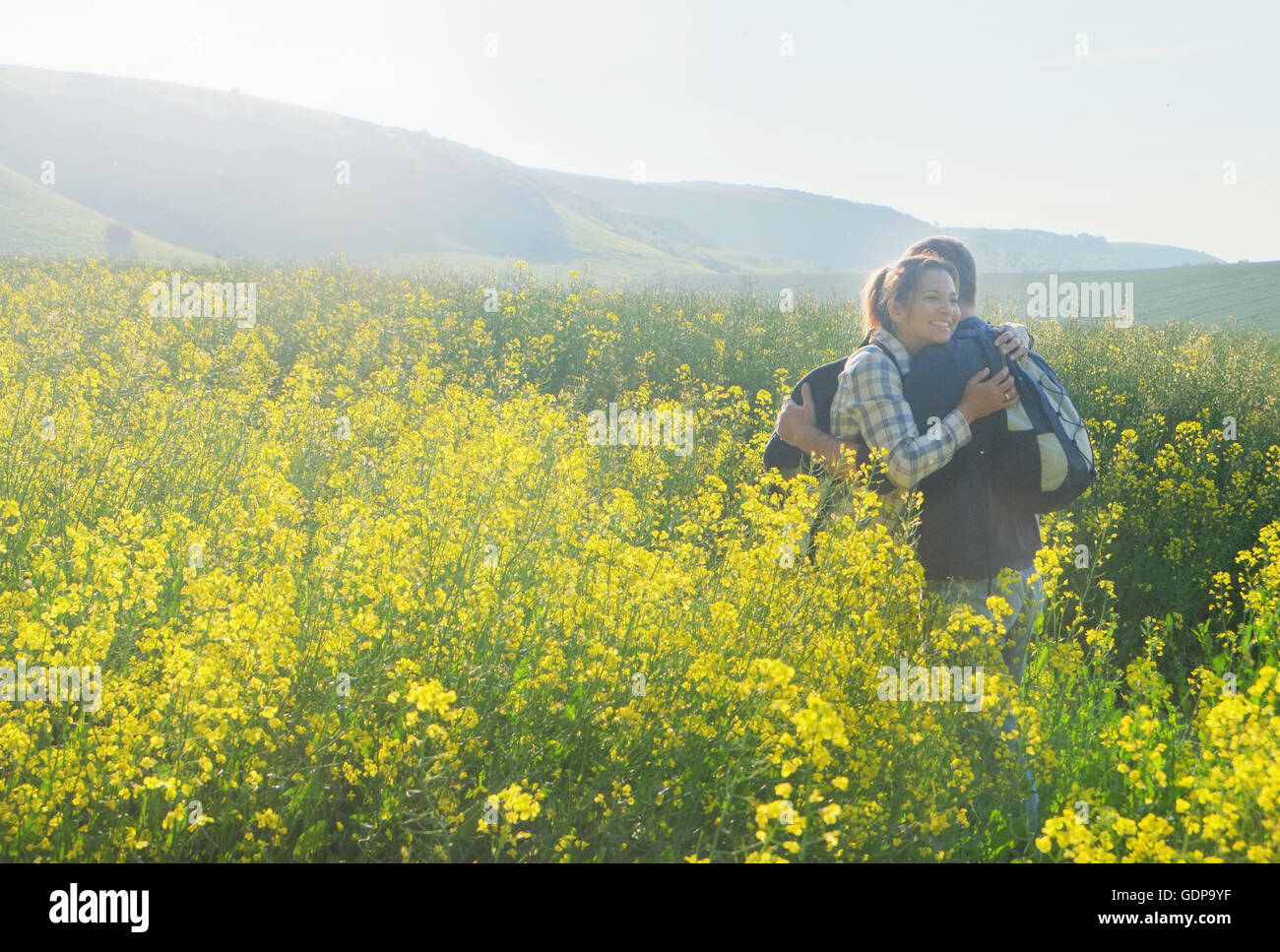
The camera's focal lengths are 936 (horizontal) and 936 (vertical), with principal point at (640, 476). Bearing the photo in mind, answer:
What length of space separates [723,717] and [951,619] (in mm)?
702

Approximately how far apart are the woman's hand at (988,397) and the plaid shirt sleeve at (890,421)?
0.13 feet

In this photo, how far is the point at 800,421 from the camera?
10.7 ft

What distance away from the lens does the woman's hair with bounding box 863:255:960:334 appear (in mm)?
3115

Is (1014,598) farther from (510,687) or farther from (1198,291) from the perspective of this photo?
(1198,291)

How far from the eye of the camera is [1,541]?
123 inches

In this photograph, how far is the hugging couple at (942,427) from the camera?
9.52 feet

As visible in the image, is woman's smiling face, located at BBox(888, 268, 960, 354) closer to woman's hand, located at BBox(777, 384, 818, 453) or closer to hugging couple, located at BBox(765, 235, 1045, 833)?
hugging couple, located at BBox(765, 235, 1045, 833)

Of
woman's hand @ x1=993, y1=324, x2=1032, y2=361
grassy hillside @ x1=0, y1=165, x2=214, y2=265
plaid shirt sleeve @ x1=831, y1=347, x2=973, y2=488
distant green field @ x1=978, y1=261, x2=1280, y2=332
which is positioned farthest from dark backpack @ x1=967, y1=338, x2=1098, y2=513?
grassy hillside @ x1=0, y1=165, x2=214, y2=265

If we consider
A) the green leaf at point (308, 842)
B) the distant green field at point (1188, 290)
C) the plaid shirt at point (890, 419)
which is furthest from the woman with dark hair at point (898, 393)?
Answer: the distant green field at point (1188, 290)

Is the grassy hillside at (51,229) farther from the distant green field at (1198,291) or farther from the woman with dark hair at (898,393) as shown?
the woman with dark hair at (898,393)

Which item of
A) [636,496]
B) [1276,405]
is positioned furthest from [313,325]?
[1276,405]

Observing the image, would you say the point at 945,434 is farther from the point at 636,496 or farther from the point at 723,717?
the point at 636,496

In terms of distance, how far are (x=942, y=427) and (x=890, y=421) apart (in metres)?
0.16

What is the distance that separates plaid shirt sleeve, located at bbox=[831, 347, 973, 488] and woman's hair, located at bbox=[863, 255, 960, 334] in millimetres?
184
